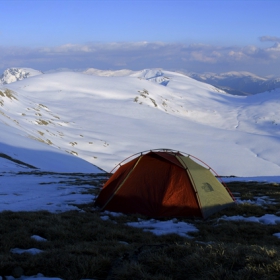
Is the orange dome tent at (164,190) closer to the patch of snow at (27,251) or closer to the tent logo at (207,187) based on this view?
the tent logo at (207,187)

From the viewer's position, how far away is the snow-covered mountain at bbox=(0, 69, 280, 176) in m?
50.7

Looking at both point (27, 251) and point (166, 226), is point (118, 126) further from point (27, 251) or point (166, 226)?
point (27, 251)

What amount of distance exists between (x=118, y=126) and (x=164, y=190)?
82633 mm

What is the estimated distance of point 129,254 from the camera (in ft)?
22.3

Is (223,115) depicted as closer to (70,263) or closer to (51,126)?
(51,126)

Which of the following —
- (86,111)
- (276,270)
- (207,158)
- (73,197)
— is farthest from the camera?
(86,111)

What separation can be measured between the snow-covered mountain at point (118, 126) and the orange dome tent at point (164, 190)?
1981cm

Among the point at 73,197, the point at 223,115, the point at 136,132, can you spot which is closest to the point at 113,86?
the point at 223,115

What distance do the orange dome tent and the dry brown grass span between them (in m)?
2.60

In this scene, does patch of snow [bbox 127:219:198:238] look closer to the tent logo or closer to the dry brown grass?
the dry brown grass

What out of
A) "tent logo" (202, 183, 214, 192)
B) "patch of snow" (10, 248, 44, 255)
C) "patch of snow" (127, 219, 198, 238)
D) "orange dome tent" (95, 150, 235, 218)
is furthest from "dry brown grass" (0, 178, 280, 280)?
"tent logo" (202, 183, 214, 192)

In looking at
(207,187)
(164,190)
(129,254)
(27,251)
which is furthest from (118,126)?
(129,254)

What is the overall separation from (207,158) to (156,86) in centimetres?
10914

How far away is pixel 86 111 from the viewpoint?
361 feet
